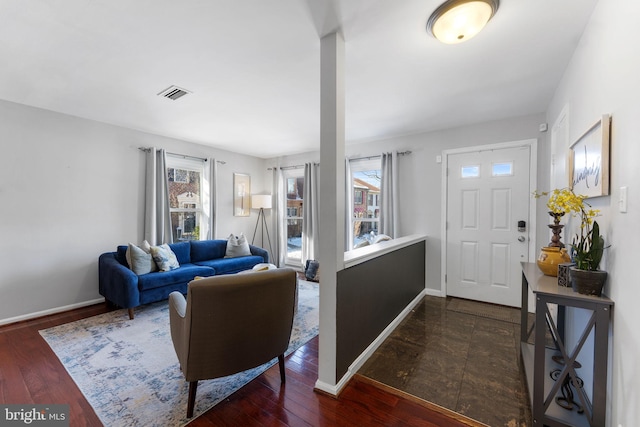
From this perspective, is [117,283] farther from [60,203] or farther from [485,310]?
[485,310]

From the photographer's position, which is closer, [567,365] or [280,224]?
[567,365]

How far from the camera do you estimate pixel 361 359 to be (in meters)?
2.17

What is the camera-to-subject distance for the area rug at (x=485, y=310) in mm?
3127

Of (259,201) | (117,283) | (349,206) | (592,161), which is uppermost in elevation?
(592,161)

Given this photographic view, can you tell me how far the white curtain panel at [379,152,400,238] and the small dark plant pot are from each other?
270 centimetres

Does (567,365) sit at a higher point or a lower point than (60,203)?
lower

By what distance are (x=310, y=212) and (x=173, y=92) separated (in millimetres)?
3104

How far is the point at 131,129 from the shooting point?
12.6ft

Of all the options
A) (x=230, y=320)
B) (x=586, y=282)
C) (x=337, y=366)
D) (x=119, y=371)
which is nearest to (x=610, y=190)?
(x=586, y=282)

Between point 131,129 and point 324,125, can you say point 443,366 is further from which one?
point 131,129

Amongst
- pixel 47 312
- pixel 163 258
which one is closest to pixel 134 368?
pixel 163 258

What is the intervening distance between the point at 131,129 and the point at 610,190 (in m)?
5.00

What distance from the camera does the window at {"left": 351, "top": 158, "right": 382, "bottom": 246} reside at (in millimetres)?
4598

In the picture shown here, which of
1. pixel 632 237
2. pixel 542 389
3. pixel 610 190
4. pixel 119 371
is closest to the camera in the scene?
pixel 632 237
